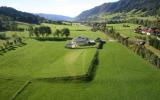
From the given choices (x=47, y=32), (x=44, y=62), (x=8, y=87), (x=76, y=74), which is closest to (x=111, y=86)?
(x=76, y=74)

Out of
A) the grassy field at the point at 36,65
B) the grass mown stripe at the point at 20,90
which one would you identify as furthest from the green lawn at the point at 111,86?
the grassy field at the point at 36,65

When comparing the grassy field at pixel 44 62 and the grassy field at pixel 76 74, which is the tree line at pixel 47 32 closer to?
the grassy field at pixel 44 62

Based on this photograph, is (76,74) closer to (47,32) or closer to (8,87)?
(8,87)

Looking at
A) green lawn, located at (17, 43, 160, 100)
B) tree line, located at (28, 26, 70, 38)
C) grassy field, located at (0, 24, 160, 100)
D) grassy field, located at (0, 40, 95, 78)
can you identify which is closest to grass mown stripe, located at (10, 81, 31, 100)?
grassy field, located at (0, 24, 160, 100)

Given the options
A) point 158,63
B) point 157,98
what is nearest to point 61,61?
point 158,63

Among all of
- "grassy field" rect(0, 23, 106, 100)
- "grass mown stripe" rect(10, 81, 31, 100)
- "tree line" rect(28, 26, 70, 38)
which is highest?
"tree line" rect(28, 26, 70, 38)

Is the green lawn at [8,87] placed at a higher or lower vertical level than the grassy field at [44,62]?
lower

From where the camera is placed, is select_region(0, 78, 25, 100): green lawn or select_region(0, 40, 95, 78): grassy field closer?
select_region(0, 78, 25, 100): green lawn

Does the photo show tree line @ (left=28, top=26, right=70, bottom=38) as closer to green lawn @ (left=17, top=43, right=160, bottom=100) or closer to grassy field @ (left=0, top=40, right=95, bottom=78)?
grassy field @ (left=0, top=40, right=95, bottom=78)

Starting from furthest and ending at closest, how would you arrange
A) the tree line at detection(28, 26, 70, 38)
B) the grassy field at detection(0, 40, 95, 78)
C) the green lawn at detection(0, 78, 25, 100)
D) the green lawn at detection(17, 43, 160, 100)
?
the tree line at detection(28, 26, 70, 38), the grassy field at detection(0, 40, 95, 78), the green lawn at detection(17, 43, 160, 100), the green lawn at detection(0, 78, 25, 100)
